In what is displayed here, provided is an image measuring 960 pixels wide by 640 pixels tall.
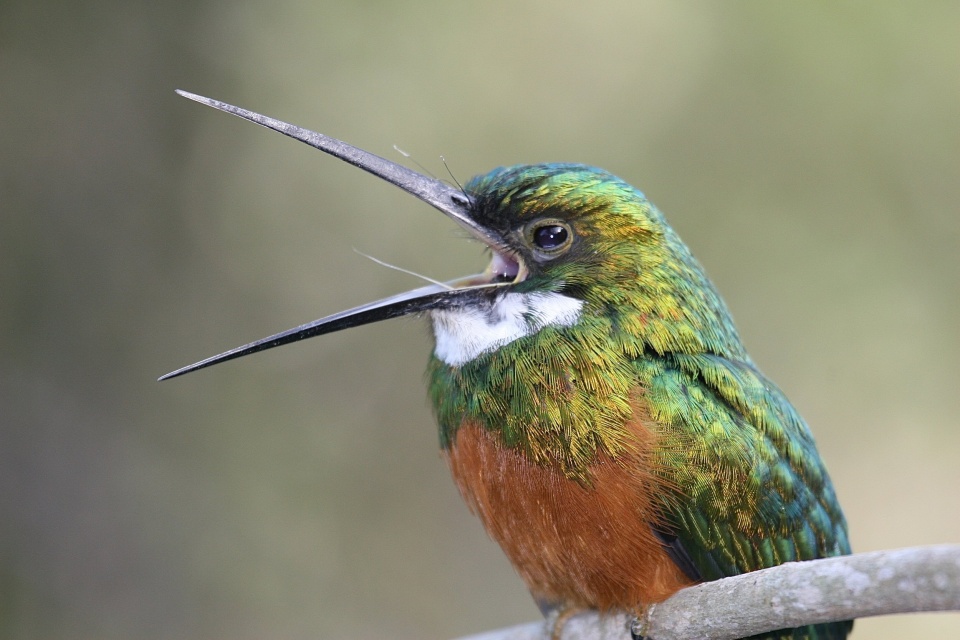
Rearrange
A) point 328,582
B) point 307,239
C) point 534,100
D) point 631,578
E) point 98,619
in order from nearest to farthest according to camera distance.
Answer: point 631,578 → point 98,619 → point 328,582 → point 307,239 → point 534,100

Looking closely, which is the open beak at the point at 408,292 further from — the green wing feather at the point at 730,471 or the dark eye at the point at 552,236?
the green wing feather at the point at 730,471

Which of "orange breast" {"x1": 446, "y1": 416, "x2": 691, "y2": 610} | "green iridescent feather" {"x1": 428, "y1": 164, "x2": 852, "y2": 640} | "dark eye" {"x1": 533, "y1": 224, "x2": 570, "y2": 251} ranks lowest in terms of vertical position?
"orange breast" {"x1": 446, "y1": 416, "x2": 691, "y2": 610}

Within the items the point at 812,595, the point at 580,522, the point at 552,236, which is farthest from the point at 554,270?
the point at 812,595

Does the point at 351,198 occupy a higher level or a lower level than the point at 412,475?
higher

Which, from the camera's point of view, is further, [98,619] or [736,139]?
[736,139]

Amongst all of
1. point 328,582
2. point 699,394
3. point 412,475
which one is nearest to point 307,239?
point 412,475

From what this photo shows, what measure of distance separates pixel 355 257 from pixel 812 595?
429 centimetres

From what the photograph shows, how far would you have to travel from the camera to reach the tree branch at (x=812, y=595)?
5.04ft

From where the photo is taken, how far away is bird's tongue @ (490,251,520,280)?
8.55 feet

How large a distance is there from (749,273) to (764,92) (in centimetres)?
121

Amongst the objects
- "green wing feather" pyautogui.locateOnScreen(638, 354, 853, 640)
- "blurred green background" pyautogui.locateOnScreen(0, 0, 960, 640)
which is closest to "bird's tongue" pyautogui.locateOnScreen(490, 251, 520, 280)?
"green wing feather" pyautogui.locateOnScreen(638, 354, 853, 640)

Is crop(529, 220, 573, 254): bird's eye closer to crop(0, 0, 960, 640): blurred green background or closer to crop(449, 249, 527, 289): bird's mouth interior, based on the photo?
crop(449, 249, 527, 289): bird's mouth interior

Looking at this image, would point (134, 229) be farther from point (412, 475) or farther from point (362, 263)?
point (412, 475)

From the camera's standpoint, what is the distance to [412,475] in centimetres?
569
